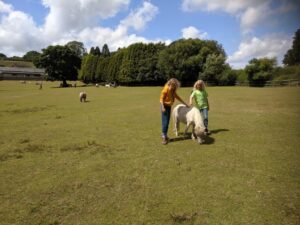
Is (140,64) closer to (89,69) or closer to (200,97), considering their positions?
(89,69)

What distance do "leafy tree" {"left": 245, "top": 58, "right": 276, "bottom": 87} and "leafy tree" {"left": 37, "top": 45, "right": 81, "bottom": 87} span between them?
46.9 meters

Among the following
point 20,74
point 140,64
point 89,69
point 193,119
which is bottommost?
point 193,119

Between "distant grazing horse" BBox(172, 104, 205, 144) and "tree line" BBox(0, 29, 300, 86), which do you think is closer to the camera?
"distant grazing horse" BBox(172, 104, 205, 144)

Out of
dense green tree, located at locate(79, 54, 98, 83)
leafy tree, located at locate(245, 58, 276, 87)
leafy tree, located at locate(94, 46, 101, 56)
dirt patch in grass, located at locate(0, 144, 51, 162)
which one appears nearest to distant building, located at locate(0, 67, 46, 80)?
leafy tree, located at locate(94, 46, 101, 56)

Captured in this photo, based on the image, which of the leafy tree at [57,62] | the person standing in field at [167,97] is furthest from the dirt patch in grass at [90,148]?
the leafy tree at [57,62]

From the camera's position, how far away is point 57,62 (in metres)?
71.5

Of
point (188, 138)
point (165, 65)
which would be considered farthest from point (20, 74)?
point (188, 138)

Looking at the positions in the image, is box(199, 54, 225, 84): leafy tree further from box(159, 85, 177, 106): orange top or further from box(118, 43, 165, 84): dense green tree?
box(159, 85, 177, 106): orange top

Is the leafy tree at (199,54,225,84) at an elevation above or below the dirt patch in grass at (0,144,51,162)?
above

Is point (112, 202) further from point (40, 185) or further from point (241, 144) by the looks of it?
point (241, 144)

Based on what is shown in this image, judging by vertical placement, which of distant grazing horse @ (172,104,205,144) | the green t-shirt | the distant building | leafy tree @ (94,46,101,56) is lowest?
distant grazing horse @ (172,104,205,144)

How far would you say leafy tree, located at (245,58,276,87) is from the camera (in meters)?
57.8

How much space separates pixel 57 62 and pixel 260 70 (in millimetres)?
50949

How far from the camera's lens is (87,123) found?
618 inches
